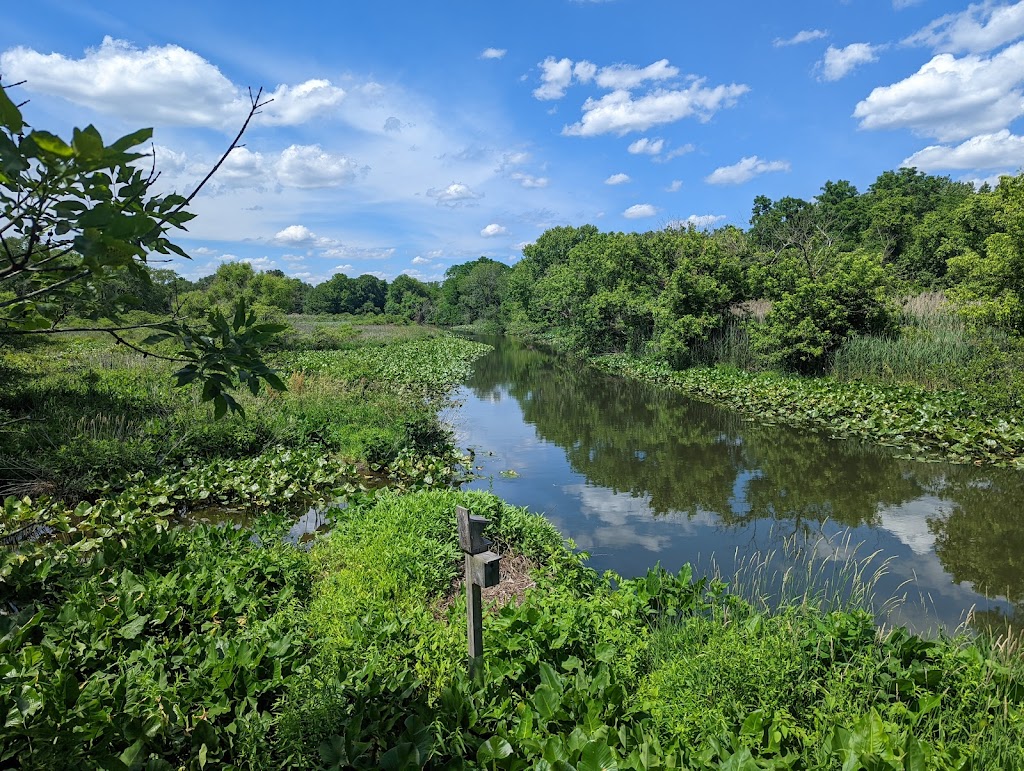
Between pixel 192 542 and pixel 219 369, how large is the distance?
464 cm

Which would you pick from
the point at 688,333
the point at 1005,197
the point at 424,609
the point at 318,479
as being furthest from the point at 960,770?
the point at 688,333

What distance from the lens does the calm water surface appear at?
6258 millimetres

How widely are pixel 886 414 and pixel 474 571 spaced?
1147cm

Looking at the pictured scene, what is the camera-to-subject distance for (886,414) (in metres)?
11.6

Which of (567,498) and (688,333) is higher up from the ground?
(688,333)

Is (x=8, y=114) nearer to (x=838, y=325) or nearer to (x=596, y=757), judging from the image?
(x=596, y=757)

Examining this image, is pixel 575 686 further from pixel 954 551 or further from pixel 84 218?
pixel 954 551

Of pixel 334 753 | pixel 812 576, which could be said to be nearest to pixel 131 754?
pixel 334 753

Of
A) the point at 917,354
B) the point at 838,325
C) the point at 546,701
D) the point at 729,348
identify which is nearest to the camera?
the point at 546,701

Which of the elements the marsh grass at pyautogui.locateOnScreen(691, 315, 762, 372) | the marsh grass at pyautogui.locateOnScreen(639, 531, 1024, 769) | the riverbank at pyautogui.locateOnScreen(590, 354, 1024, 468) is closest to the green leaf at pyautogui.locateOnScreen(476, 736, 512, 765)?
the marsh grass at pyautogui.locateOnScreen(639, 531, 1024, 769)

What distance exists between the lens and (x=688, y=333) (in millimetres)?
21141

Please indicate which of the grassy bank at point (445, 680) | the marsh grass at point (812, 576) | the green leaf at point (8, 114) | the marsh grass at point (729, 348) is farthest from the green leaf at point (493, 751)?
the marsh grass at point (729, 348)

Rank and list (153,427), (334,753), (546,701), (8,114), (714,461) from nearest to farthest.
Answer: (8,114) → (334,753) → (546,701) → (153,427) → (714,461)

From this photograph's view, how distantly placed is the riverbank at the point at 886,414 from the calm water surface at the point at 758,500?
53 centimetres
